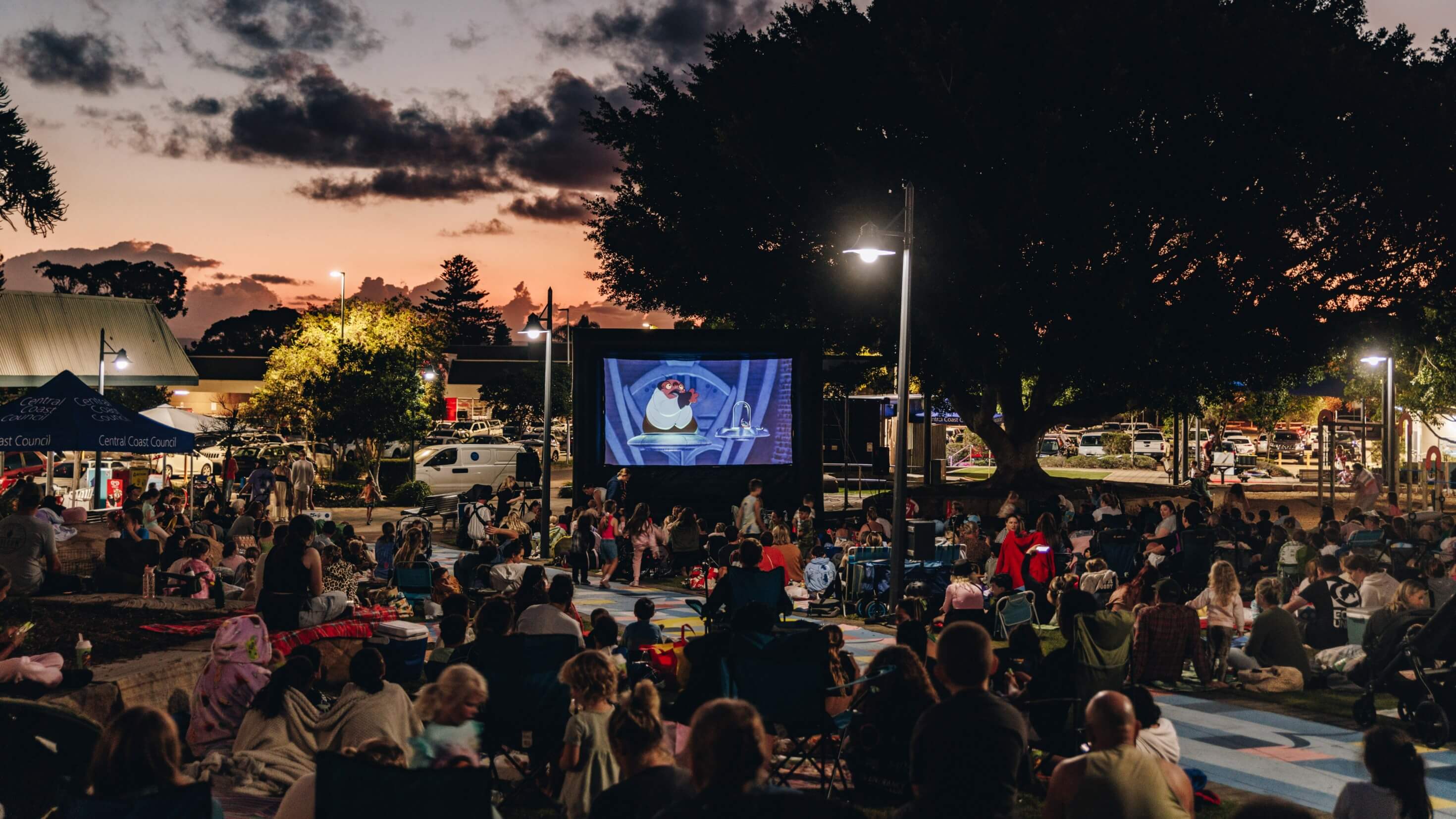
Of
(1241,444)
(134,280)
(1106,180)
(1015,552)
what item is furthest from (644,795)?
(134,280)

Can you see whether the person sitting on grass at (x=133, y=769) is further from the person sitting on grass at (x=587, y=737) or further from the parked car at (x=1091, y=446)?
the parked car at (x=1091, y=446)

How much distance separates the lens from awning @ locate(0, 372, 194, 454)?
1619 centimetres

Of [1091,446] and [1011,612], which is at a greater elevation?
[1091,446]

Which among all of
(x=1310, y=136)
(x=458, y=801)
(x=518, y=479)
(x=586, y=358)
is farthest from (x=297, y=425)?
(x=458, y=801)

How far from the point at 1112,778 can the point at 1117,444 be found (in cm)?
5555

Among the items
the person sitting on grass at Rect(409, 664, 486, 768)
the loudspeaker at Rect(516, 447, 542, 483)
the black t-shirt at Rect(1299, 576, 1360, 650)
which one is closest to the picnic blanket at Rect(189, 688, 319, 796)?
the person sitting on grass at Rect(409, 664, 486, 768)

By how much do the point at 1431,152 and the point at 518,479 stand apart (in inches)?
910

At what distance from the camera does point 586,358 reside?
24.3 meters

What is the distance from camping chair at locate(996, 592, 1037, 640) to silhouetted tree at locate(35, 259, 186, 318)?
12865cm

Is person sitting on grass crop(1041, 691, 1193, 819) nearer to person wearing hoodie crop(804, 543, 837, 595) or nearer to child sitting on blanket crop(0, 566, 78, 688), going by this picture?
child sitting on blanket crop(0, 566, 78, 688)

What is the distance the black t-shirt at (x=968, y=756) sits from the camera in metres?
4.39

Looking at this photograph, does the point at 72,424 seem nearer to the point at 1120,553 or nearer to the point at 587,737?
the point at 587,737

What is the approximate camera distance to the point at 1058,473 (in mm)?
46469

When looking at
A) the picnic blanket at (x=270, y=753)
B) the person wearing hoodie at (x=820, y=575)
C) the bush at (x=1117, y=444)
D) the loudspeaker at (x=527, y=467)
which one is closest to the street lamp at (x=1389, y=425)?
the person wearing hoodie at (x=820, y=575)
